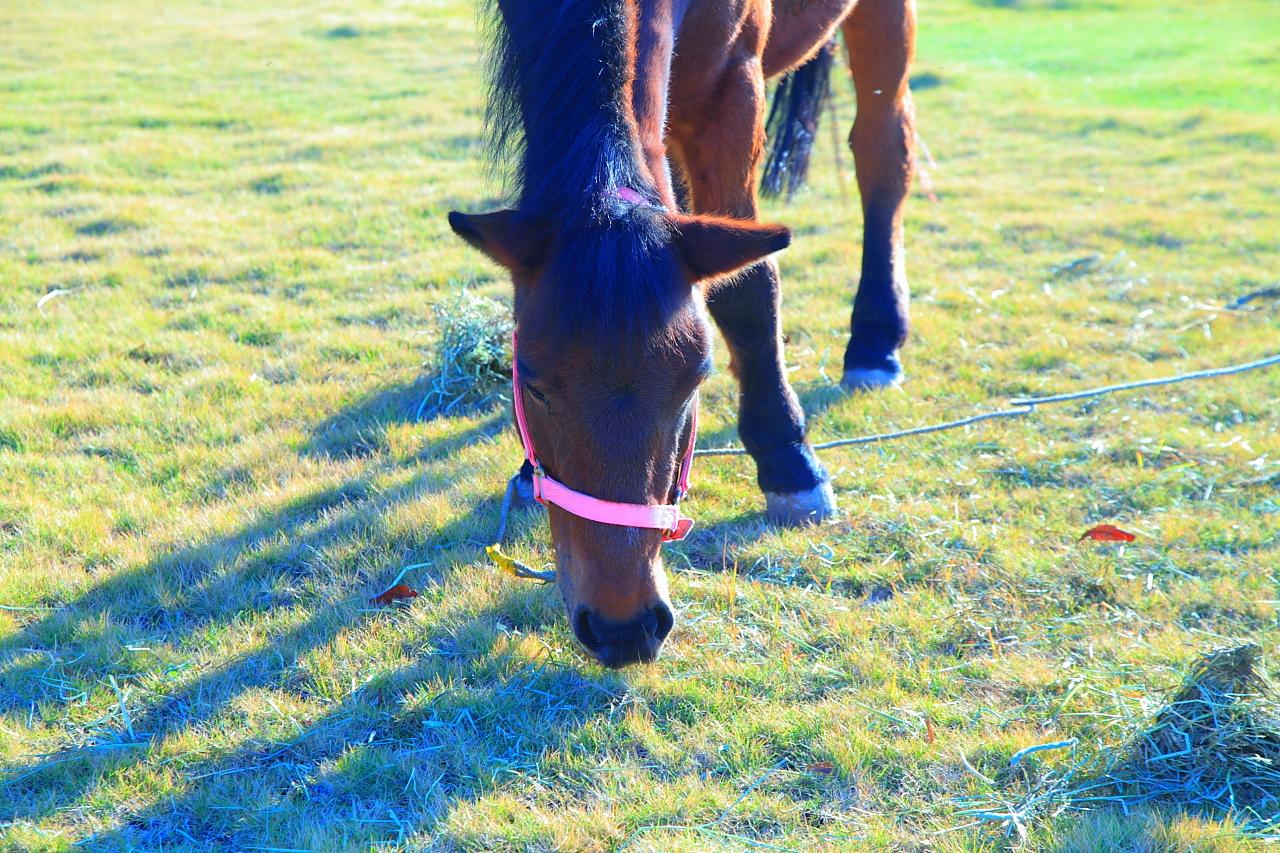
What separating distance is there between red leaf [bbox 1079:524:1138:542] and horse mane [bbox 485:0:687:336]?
7.74ft

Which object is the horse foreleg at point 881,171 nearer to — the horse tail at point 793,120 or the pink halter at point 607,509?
the horse tail at point 793,120

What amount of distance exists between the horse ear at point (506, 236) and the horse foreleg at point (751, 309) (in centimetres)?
131

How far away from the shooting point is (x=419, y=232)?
7922 mm

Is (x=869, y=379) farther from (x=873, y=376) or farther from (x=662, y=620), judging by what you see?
(x=662, y=620)

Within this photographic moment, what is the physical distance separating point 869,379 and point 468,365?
213cm

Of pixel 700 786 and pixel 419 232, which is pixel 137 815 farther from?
pixel 419 232

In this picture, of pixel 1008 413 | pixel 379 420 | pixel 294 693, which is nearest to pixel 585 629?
pixel 294 693

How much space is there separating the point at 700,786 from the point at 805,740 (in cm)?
37

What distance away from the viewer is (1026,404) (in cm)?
528

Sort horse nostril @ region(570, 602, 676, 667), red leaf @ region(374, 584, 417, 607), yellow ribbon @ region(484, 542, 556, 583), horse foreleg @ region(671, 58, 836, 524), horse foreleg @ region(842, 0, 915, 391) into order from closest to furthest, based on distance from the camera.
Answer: horse nostril @ region(570, 602, 676, 667) → yellow ribbon @ region(484, 542, 556, 583) → red leaf @ region(374, 584, 417, 607) → horse foreleg @ region(671, 58, 836, 524) → horse foreleg @ region(842, 0, 915, 391)

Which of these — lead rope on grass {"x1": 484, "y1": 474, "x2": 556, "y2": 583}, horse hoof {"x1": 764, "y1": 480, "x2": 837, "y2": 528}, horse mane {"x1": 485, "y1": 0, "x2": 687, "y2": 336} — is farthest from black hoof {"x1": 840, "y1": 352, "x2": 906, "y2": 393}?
horse mane {"x1": 485, "y1": 0, "x2": 687, "y2": 336}

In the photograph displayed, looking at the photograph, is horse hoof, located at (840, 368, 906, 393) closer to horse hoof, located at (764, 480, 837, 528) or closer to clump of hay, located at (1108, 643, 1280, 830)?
horse hoof, located at (764, 480, 837, 528)

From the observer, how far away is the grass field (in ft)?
8.92

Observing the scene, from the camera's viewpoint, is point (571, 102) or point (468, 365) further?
point (468, 365)
